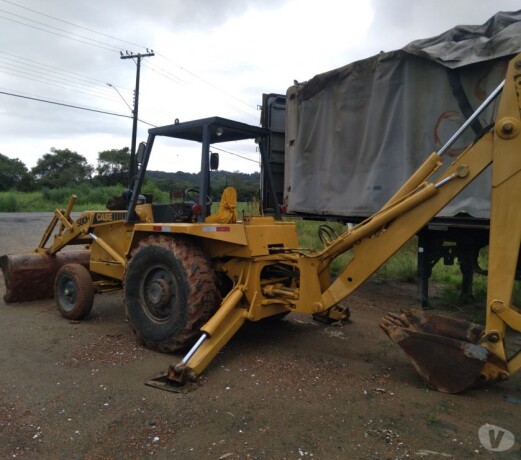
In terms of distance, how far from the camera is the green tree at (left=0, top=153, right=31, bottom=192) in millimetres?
43188

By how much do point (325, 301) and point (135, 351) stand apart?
1.99 meters

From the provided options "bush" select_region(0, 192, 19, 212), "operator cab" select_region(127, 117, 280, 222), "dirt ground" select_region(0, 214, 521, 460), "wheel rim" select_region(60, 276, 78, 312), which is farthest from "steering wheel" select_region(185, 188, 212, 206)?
"bush" select_region(0, 192, 19, 212)

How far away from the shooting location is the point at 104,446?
9.86ft

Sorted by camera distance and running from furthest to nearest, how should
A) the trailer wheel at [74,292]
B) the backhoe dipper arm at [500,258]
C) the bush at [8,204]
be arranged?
the bush at [8,204] < the trailer wheel at [74,292] < the backhoe dipper arm at [500,258]

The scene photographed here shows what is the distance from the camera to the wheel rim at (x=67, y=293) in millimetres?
6074

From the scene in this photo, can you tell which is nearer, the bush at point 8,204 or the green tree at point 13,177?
the bush at point 8,204

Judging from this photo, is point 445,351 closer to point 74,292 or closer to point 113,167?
point 74,292

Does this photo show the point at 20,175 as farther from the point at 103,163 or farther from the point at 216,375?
the point at 216,375

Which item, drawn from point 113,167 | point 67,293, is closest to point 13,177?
point 113,167

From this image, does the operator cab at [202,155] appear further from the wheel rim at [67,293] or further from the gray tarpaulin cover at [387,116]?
the gray tarpaulin cover at [387,116]

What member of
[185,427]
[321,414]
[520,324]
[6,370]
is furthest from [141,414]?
[520,324]

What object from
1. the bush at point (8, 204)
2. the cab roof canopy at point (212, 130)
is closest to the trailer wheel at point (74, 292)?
the cab roof canopy at point (212, 130)

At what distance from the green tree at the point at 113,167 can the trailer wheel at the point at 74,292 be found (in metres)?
43.2

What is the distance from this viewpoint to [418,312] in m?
4.22
